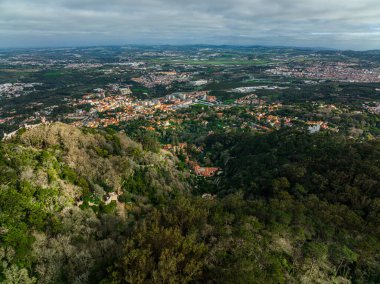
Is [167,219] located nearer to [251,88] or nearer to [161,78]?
[251,88]

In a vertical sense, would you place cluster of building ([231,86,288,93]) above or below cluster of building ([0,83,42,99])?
above

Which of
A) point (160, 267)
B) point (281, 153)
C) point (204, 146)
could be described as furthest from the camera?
point (204, 146)

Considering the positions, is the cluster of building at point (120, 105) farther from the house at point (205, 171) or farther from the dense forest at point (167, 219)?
the dense forest at point (167, 219)

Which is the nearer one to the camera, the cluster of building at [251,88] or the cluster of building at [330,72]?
the cluster of building at [251,88]

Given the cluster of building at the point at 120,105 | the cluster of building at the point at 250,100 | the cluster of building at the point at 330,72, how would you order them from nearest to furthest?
1. the cluster of building at the point at 120,105
2. the cluster of building at the point at 250,100
3. the cluster of building at the point at 330,72

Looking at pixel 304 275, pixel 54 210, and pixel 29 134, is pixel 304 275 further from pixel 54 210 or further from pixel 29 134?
pixel 29 134

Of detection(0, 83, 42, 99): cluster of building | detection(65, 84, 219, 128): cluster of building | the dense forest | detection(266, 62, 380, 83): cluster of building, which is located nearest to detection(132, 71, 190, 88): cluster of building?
detection(65, 84, 219, 128): cluster of building

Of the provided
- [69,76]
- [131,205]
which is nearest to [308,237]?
[131,205]

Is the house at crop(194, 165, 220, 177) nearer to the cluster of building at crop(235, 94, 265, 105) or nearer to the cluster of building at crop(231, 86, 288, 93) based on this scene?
the cluster of building at crop(235, 94, 265, 105)

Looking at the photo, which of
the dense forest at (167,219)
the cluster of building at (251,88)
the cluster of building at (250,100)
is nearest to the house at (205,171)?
the dense forest at (167,219)
